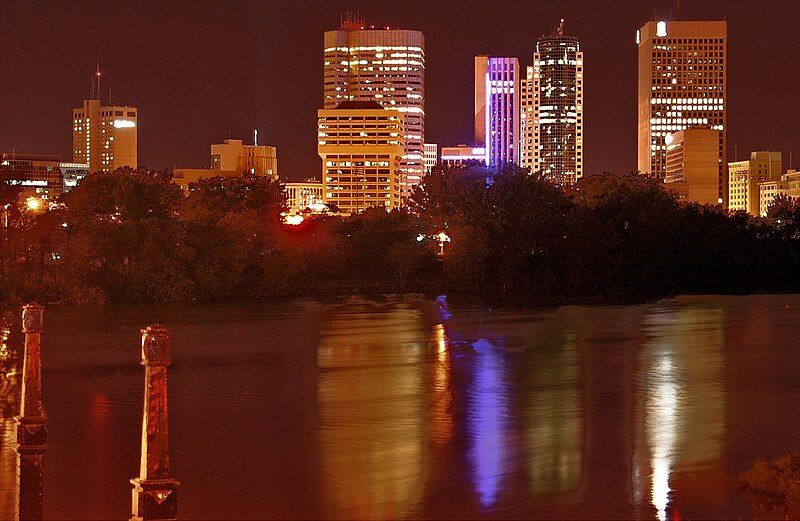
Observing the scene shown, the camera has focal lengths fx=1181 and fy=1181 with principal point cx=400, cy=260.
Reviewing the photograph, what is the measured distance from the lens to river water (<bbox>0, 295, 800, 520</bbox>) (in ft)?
49.9

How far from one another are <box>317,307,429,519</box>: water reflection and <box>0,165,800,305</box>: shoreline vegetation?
71.9ft

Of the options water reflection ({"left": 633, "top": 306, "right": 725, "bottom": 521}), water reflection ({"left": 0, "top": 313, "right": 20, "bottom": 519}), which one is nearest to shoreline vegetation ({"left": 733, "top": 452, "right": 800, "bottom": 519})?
water reflection ({"left": 633, "top": 306, "right": 725, "bottom": 521})

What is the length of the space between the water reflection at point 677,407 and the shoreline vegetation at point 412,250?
23303mm

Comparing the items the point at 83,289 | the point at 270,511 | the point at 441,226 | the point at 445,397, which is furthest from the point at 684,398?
the point at 441,226

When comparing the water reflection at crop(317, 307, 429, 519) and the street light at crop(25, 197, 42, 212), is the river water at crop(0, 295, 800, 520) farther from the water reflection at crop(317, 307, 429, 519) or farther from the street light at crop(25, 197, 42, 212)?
the street light at crop(25, 197, 42, 212)

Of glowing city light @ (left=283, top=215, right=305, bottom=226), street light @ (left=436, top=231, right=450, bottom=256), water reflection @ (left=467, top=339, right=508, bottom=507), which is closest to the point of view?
water reflection @ (left=467, top=339, right=508, bottom=507)

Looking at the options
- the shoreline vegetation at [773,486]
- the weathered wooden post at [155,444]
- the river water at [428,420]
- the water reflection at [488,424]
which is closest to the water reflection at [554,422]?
the river water at [428,420]

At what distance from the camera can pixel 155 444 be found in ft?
29.5

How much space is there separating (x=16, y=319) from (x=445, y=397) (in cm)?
2538

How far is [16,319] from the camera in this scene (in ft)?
146

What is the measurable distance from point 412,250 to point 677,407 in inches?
1930

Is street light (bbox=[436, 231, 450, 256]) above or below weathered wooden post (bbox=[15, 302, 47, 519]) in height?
above

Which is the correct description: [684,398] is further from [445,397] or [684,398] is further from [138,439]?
[138,439]

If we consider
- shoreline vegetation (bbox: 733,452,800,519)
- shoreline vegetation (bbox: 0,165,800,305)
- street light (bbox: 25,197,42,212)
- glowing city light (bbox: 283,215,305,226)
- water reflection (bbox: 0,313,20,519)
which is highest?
glowing city light (bbox: 283,215,305,226)
